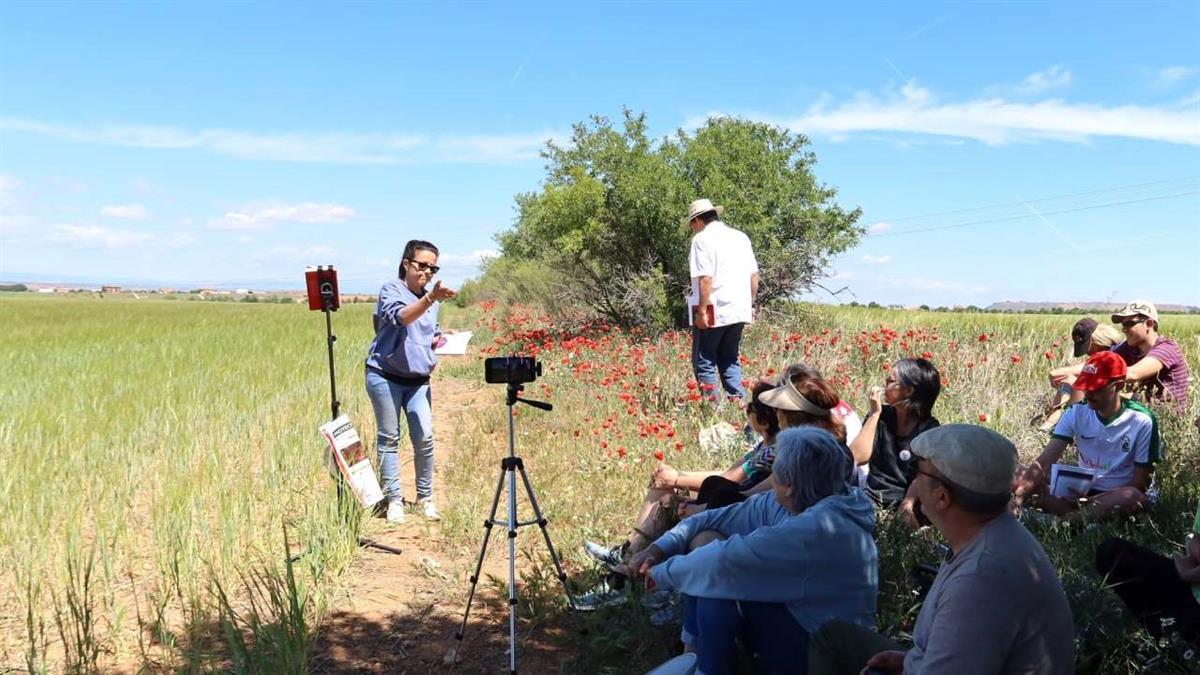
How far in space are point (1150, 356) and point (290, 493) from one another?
6.28m

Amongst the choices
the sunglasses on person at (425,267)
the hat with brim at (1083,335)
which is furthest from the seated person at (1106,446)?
the sunglasses on person at (425,267)

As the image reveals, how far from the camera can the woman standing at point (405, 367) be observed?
5.25 metres

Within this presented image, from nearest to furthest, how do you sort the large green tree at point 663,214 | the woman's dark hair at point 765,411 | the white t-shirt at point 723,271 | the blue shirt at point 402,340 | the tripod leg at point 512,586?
the tripod leg at point 512,586 → the woman's dark hair at point 765,411 → the blue shirt at point 402,340 → the white t-shirt at point 723,271 → the large green tree at point 663,214

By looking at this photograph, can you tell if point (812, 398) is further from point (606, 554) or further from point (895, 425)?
point (606, 554)

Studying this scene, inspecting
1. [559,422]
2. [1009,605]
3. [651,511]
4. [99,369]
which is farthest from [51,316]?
[1009,605]

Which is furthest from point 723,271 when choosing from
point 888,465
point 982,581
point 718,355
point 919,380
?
point 982,581

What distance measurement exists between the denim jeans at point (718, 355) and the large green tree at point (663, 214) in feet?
22.0

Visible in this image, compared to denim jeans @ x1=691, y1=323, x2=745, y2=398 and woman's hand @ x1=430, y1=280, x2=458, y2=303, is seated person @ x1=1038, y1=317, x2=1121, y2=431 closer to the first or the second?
denim jeans @ x1=691, y1=323, x2=745, y2=398

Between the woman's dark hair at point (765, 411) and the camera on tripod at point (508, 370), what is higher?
the camera on tripod at point (508, 370)

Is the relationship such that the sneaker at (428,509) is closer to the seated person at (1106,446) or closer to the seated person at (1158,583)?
the seated person at (1106,446)

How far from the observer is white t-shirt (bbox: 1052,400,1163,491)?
175 inches

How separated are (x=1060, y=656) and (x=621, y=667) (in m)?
1.88

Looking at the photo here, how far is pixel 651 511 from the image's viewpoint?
4.43 m

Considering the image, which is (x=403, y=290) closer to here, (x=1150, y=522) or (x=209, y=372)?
(x=1150, y=522)
